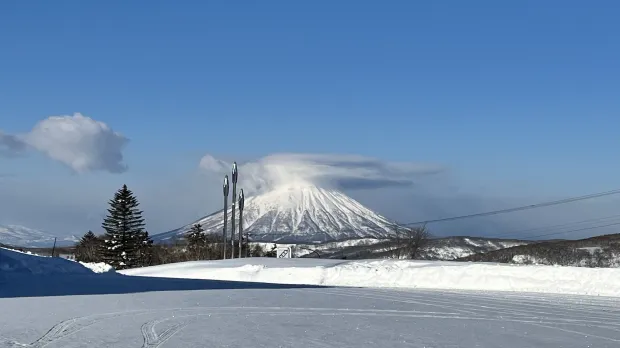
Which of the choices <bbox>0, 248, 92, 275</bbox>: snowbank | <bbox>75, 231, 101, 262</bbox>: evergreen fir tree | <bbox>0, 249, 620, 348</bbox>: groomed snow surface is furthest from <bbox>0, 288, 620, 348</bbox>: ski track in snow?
<bbox>75, 231, 101, 262</bbox>: evergreen fir tree

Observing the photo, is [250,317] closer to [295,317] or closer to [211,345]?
[295,317]

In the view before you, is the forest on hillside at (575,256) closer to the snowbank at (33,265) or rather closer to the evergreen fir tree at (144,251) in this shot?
the snowbank at (33,265)

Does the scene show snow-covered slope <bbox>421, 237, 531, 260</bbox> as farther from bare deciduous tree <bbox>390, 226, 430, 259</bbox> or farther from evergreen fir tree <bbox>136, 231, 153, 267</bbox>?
evergreen fir tree <bbox>136, 231, 153, 267</bbox>

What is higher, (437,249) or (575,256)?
(437,249)

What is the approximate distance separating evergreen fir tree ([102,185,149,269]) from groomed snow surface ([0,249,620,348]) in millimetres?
55723

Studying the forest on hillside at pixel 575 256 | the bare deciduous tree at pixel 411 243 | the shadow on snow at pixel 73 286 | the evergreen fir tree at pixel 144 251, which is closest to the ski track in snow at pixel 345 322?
the shadow on snow at pixel 73 286

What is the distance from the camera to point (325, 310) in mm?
18578

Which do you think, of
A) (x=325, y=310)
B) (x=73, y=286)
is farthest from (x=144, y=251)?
(x=325, y=310)

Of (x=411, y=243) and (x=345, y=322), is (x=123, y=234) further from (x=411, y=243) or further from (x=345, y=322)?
(x=345, y=322)

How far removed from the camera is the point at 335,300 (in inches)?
850

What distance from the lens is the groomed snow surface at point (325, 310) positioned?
13305 millimetres

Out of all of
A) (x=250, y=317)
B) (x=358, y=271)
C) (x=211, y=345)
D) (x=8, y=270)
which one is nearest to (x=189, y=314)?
(x=250, y=317)

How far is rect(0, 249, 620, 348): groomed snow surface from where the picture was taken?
43.7ft

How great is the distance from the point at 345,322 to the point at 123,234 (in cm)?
7830
